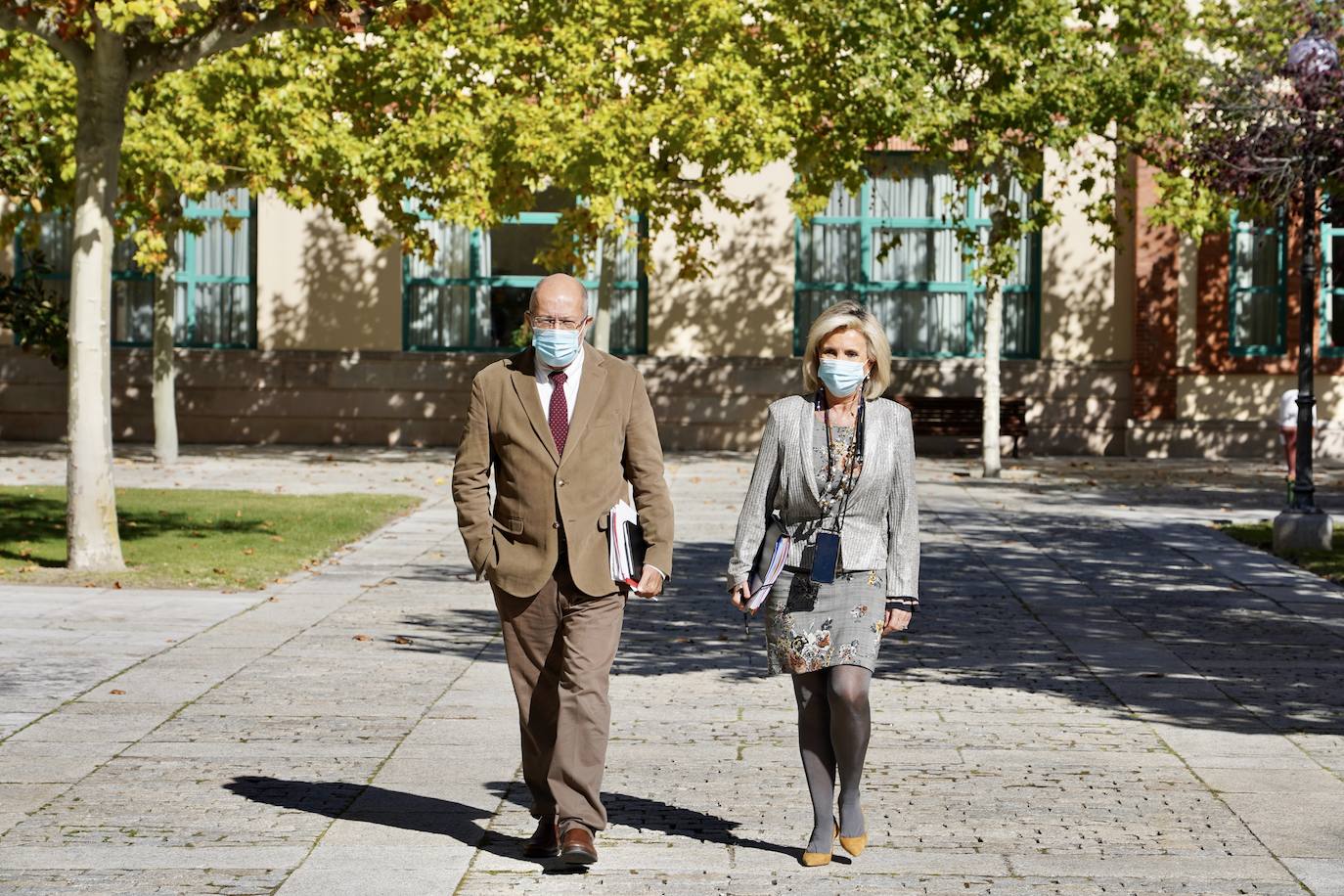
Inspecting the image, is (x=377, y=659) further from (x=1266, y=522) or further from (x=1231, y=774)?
(x=1266, y=522)

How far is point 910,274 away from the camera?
29.3 m

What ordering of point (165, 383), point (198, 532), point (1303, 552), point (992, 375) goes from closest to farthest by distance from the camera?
point (1303, 552)
point (198, 532)
point (992, 375)
point (165, 383)

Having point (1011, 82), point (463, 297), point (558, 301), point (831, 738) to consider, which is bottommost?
point (831, 738)

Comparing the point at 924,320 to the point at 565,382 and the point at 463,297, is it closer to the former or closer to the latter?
the point at 463,297

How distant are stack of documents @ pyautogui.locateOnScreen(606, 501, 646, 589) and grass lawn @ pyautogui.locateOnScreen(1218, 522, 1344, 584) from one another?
→ 28.8ft

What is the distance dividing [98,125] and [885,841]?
8866 millimetres

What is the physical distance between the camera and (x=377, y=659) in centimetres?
939

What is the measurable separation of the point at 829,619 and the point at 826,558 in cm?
19

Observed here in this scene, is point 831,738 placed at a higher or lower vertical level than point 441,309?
lower

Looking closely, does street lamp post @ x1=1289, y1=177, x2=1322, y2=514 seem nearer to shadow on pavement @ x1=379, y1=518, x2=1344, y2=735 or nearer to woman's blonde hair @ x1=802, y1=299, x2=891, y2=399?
shadow on pavement @ x1=379, y1=518, x2=1344, y2=735

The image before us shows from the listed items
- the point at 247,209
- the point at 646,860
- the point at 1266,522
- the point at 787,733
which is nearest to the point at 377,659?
the point at 787,733

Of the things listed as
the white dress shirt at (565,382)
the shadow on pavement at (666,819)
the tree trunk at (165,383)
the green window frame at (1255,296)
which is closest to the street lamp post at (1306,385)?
the shadow on pavement at (666,819)

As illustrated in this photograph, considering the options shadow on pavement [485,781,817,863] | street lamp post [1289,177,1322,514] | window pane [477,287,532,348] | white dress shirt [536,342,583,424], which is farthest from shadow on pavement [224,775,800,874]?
window pane [477,287,532,348]

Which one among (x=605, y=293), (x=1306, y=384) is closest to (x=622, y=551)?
(x=1306, y=384)
